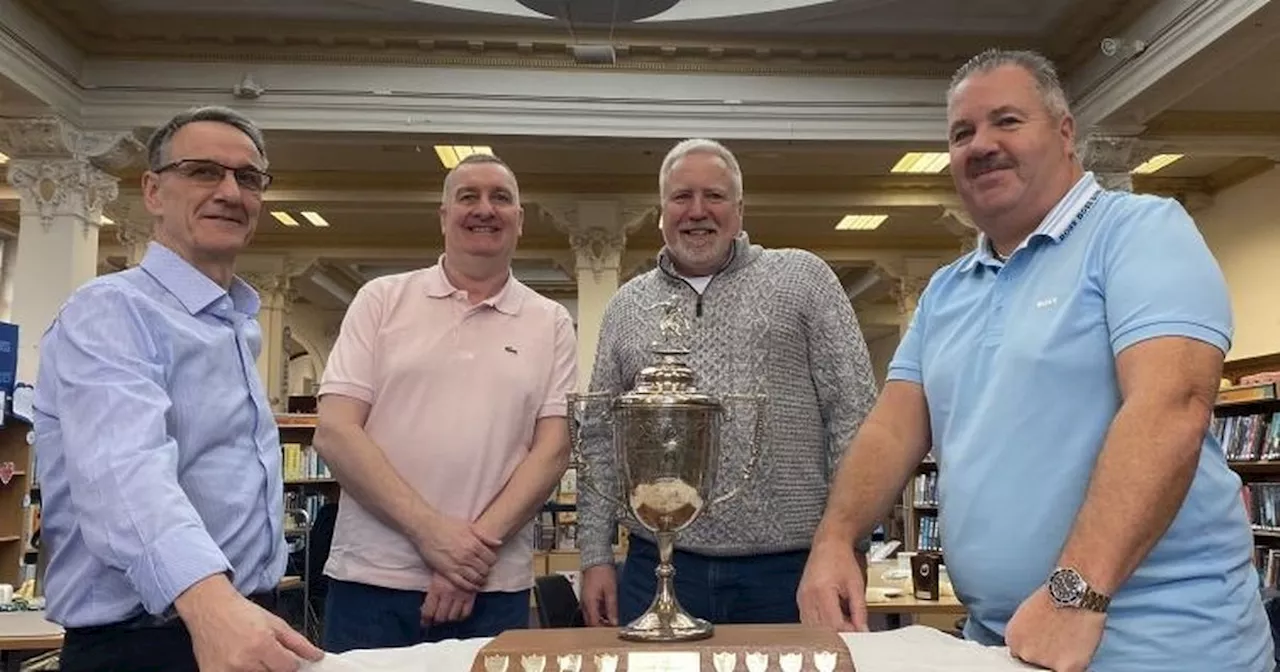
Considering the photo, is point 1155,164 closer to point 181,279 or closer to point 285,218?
point 285,218

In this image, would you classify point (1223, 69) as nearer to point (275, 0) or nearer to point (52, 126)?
point (275, 0)

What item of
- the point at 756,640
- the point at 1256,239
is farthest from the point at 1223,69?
the point at 756,640

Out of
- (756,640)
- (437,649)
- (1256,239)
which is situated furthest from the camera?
(1256,239)

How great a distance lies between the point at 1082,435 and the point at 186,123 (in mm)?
1341

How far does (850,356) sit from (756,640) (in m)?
1.19

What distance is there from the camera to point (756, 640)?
43.6 inches

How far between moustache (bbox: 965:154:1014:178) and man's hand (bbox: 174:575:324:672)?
1036 millimetres

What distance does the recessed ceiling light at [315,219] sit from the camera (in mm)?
12086

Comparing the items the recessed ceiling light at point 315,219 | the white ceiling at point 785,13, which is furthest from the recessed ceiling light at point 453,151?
the recessed ceiling light at point 315,219

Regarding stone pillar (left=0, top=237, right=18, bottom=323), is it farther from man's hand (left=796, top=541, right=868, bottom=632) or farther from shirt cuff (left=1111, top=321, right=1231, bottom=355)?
shirt cuff (left=1111, top=321, right=1231, bottom=355)

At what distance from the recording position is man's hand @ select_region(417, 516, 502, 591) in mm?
1969

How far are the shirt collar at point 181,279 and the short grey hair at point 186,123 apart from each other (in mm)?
140

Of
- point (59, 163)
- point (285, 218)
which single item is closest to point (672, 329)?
point (59, 163)

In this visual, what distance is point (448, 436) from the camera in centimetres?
210
